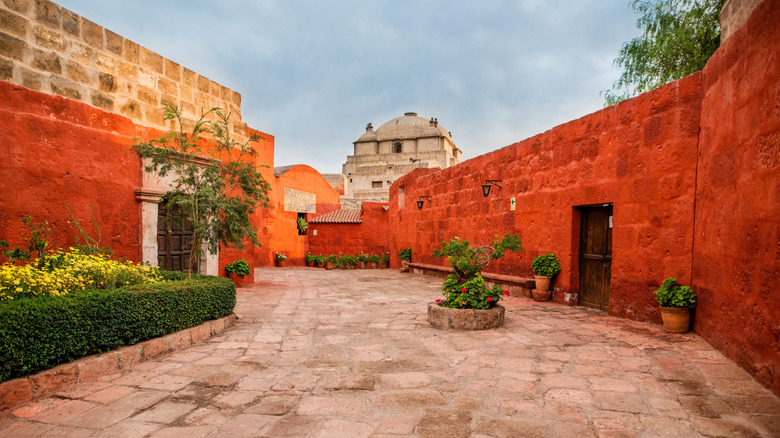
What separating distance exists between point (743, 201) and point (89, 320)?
580 centimetres

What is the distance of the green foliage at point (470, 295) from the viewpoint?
539 centimetres

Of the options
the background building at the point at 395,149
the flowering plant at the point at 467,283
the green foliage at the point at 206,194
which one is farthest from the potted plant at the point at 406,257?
the background building at the point at 395,149

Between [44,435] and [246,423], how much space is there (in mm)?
1161

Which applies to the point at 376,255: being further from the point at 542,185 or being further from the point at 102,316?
the point at 102,316

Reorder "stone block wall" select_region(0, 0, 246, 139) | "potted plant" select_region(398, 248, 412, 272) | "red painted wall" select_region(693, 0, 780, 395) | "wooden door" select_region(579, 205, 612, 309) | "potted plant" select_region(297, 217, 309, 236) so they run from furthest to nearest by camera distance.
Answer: "potted plant" select_region(297, 217, 309, 236) → "potted plant" select_region(398, 248, 412, 272) → "wooden door" select_region(579, 205, 612, 309) → "stone block wall" select_region(0, 0, 246, 139) → "red painted wall" select_region(693, 0, 780, 395)

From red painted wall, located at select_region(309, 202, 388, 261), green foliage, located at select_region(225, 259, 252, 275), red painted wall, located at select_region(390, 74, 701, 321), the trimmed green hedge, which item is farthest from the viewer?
red painted wall, located at select_region(309, 202, 388, 261)

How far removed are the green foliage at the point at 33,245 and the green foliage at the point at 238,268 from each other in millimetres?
4066

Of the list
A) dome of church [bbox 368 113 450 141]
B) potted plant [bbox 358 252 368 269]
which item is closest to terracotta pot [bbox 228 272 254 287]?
potted plant [bbox 358 252 368 269]

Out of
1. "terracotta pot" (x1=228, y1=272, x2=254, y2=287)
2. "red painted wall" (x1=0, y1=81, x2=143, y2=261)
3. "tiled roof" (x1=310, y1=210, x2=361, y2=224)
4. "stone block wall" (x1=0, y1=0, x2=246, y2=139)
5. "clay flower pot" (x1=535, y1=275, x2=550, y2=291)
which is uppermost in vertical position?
"stone block wall" (x1=0, y1=0, x2=246, y2=139)

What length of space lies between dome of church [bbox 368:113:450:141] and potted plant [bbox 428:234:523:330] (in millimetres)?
32857

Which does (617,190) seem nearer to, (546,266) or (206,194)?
(546,266)

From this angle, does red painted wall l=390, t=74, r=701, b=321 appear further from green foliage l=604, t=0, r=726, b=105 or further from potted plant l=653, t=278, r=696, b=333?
green foliage l=604, t=0, r=726, b=105

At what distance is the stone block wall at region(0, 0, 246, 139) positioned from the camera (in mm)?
4992

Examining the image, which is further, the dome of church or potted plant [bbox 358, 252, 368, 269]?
the dome of church
